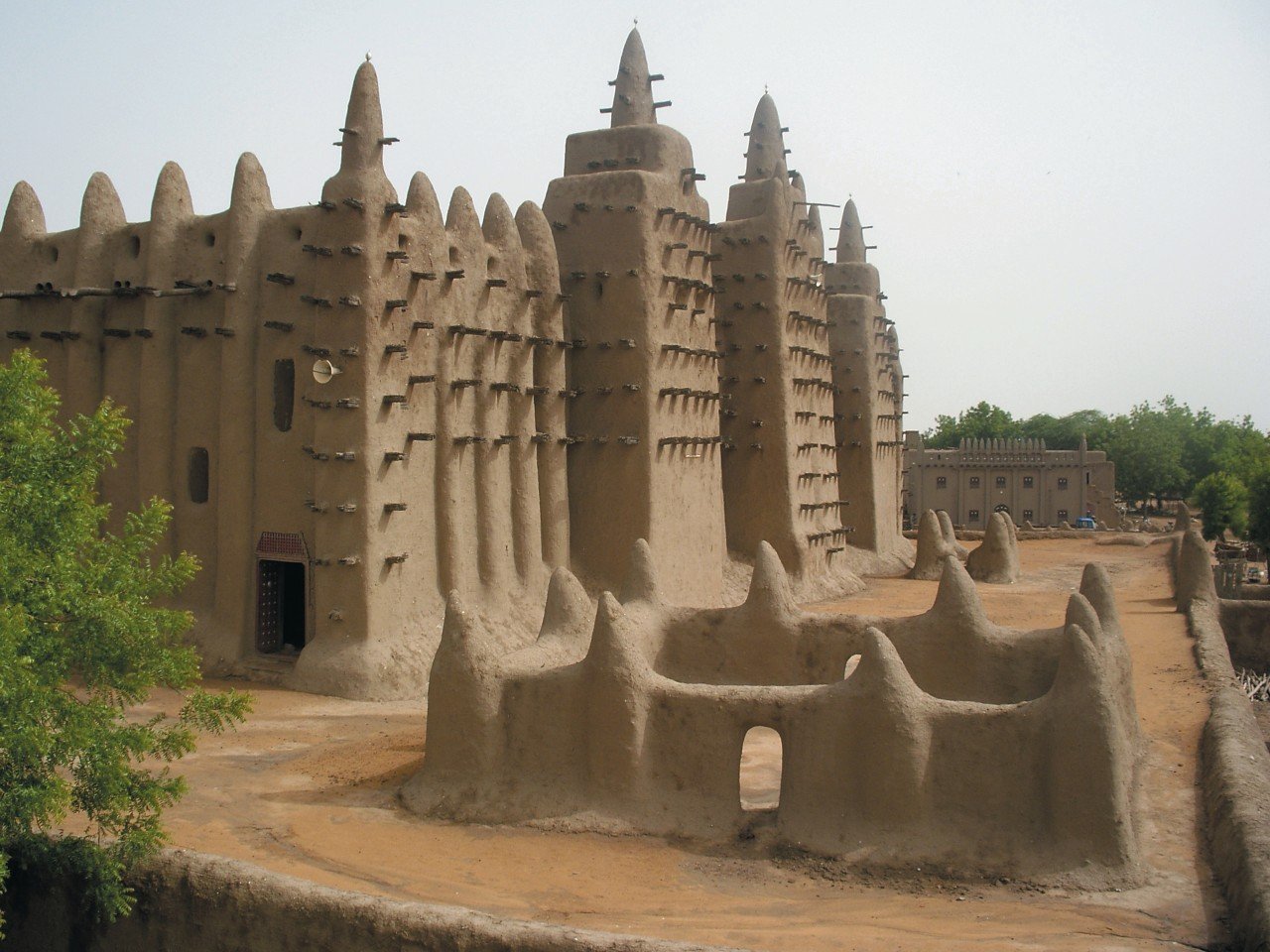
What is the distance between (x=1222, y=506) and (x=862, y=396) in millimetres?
20180

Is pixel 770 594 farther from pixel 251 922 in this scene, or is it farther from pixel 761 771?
pixel 251 922

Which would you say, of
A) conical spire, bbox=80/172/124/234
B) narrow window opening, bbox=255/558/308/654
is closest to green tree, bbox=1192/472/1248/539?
narrow window opening, bbox=255/558/308/654

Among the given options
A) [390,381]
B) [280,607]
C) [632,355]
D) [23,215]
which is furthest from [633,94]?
[280,607]

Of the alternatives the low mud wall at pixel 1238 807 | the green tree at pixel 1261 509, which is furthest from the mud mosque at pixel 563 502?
the green tree at pixel 1261 509

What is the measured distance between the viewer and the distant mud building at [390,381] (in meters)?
16.8

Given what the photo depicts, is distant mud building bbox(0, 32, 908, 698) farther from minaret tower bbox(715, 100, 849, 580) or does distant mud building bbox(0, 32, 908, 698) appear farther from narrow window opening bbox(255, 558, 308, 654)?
minaret tower bbox(715, 100, 849, 580)

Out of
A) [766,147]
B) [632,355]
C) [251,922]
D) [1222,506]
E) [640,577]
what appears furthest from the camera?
[1222,506]

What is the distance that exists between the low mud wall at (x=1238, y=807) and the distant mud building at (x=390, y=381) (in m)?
9.68

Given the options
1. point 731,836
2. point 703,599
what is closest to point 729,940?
point 731,836

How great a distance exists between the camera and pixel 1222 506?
44531 mm

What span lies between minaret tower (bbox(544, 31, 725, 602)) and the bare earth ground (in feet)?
23.8

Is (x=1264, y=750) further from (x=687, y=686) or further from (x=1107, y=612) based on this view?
(x=687, y=686)

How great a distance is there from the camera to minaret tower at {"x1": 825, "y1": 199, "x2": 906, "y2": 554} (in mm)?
32406

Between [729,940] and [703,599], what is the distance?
1409 cm
